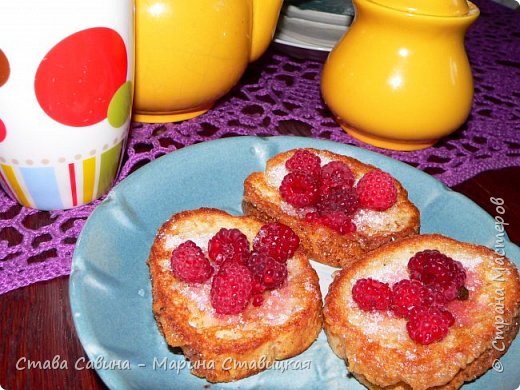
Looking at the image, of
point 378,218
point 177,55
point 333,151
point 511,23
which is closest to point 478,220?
point 378,218

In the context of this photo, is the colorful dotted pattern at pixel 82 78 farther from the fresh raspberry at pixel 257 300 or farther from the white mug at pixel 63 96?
the fresh raspberry at pixel 257 300

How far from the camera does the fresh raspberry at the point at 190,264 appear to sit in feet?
2.69

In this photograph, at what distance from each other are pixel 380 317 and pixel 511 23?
146 cm

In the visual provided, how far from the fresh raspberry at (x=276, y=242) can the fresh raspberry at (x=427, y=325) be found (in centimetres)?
20

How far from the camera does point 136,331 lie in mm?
793

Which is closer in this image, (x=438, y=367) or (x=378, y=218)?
(x=438, y=367)

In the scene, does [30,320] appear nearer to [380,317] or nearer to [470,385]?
[380,317]

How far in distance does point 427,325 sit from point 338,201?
28 centimetres

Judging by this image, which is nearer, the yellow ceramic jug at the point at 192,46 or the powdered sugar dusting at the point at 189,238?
the powdered sugar dusting at the point at 189,238

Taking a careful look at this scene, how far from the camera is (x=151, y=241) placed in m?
0.94

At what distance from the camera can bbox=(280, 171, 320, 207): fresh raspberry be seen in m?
0.99

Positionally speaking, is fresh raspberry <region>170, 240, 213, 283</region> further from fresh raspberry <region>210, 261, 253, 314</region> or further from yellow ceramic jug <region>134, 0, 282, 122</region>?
yellow ceramic jug <region>134, 0, 282, 122</region>

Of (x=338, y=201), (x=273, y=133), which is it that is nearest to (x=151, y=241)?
(x=338, y=201)

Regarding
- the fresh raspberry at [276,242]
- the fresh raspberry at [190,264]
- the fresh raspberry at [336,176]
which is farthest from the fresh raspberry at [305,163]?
the fresh raspberry at [190,264]
